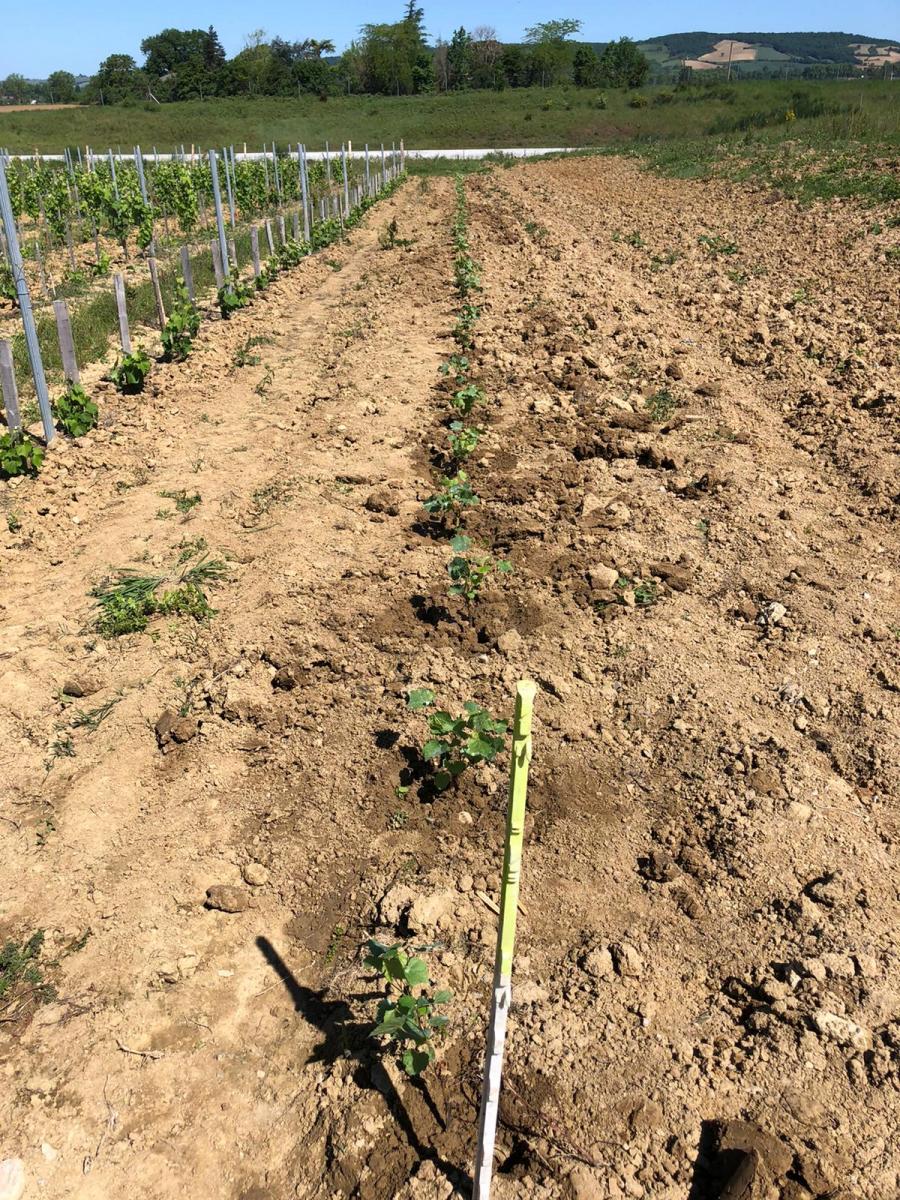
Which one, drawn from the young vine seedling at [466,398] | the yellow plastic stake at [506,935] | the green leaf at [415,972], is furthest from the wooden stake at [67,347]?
the yellow plastic stake at [506,935]

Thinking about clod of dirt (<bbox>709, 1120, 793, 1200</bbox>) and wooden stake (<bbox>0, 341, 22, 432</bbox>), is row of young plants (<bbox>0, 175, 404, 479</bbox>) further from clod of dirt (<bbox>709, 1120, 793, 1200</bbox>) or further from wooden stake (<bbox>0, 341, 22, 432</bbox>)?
clod of dirt (<bbox>709, 1120, 793, 1200</bbox>)

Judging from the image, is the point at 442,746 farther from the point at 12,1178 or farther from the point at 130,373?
the point at 130,373

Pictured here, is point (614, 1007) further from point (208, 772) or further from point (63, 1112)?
point (208, 772)

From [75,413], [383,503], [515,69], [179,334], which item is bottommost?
[383,503]

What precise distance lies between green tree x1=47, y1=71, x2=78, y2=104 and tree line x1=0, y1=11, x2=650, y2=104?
664mm

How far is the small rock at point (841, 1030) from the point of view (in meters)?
2.79

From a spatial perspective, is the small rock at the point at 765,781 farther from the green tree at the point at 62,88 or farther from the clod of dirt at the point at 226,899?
the green tree at the point at 62,88

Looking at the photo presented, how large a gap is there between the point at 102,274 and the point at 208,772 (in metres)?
15.9

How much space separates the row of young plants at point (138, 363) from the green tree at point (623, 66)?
250 ft

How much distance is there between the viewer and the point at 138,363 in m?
9.42

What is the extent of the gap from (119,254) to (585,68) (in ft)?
260

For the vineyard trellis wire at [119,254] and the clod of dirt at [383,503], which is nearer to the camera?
the clod of dirt at [383,503]

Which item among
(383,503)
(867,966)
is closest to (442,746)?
(867,966)

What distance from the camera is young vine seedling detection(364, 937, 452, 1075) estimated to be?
2662mm
